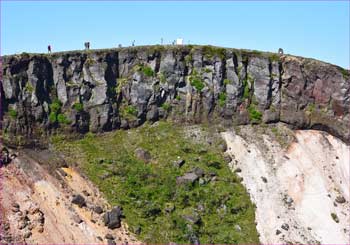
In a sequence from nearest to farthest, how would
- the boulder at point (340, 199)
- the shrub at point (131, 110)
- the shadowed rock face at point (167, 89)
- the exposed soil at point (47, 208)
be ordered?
the exposed soil at point (47, 208), the shadowed rock face at point (167, 89), the boulder at point (340, 199), the shrub at point (131, 110)

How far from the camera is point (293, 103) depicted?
59969 mm

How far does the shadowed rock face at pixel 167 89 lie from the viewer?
1984 inches

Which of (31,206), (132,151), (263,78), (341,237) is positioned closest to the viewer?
(31,206)

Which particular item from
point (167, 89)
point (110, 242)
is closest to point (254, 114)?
point (167, 89)

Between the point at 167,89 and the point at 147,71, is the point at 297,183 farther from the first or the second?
the point at 147,71

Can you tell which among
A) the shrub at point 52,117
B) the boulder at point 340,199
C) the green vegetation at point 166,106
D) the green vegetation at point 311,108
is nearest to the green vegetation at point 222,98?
the green vegetation at point 166,106

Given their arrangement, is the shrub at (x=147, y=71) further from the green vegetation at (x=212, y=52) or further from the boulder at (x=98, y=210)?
the boulder at (x=98, y=210)

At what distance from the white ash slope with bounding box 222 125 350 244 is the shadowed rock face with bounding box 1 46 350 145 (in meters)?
2.72

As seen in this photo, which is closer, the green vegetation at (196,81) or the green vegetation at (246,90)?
the green vegetation at (196,81)

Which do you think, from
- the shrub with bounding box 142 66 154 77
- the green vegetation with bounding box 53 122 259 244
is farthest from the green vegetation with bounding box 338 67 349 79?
the shrub with bounding box 142 66 154 77

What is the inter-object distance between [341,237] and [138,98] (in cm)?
2207

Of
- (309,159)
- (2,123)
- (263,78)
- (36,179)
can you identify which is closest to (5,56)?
(2,123)

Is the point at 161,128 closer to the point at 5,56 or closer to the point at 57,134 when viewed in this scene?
the point at 57,134

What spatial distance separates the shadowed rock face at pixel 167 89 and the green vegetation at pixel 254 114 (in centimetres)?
10
